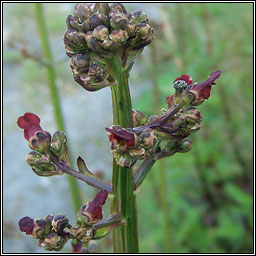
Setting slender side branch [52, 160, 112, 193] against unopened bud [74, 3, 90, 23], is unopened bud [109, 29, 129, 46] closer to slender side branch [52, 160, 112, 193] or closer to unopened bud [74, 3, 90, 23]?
unopened bud [74, 3, 90, 23]

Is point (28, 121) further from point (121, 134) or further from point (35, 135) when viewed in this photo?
point (121, 134)

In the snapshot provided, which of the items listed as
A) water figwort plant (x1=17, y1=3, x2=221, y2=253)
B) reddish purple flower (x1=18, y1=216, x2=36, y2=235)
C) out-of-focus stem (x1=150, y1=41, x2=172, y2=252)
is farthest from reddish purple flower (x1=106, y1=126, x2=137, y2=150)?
out-of-focus stem (x1=150, y1=41, x2=172, y2=252)

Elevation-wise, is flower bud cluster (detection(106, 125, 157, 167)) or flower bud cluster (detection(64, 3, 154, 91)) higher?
flower bud cluster (detection(64, 3, 154, 91))

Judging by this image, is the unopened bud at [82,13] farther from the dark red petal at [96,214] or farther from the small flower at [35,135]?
the dark red petal at [96,214]

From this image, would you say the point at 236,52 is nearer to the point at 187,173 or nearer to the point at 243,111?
the point at 243,111

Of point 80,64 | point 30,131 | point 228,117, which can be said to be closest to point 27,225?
point 30,131

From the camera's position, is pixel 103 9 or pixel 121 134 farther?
pixel 103 9

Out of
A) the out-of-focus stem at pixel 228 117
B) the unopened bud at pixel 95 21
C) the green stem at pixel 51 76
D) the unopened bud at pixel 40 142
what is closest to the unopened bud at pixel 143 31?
the unopened bud at pixel 95 21
